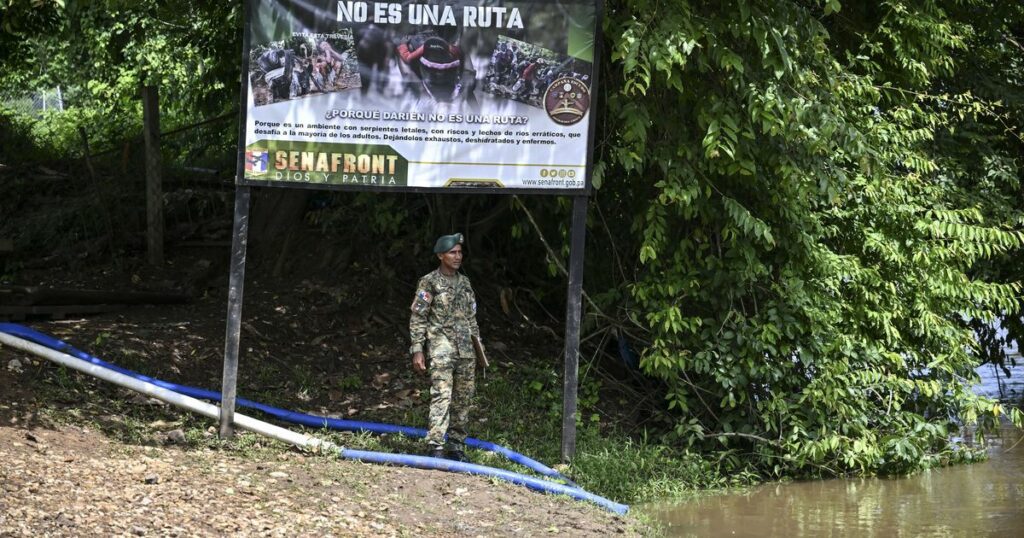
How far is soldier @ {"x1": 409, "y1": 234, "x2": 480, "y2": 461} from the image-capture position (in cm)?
844

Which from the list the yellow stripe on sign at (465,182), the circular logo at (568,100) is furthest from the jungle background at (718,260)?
the yellow stripe on sign at (465,182)

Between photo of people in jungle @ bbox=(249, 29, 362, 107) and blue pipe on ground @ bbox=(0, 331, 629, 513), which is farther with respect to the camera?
photo of people in jungle @ bbox=(249, 29, 362, 107)

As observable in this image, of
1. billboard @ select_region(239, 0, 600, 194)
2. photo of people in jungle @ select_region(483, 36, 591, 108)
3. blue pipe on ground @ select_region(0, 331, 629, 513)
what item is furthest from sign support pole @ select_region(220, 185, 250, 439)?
photo of people in jungle @ select_region(483, 36, 591, 108)

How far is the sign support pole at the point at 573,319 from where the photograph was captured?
28.5 feet

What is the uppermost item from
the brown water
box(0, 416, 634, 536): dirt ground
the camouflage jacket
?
the camouflage jacket

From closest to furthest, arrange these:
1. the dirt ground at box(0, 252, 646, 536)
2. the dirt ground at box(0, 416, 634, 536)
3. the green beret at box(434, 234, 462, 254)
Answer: the dirt ground at box(0, 416, 634, 536) → the dirt ground at box(0, 252, 646, 536) → the green beret at box(434, 234, 462, 254)

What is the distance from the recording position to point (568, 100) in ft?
28.0

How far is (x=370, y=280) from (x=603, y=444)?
153 inches

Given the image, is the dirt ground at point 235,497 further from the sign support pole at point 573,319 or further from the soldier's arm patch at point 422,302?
the soldier's arm patch at point 422,302

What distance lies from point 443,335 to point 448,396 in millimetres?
446

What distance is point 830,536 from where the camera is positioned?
8.07 metres

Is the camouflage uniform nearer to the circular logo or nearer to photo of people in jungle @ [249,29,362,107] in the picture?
the circular logo

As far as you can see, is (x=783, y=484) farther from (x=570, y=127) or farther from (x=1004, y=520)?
(x=570, y=127)

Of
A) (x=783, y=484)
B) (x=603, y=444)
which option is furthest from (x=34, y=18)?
(x=783, y=484)
